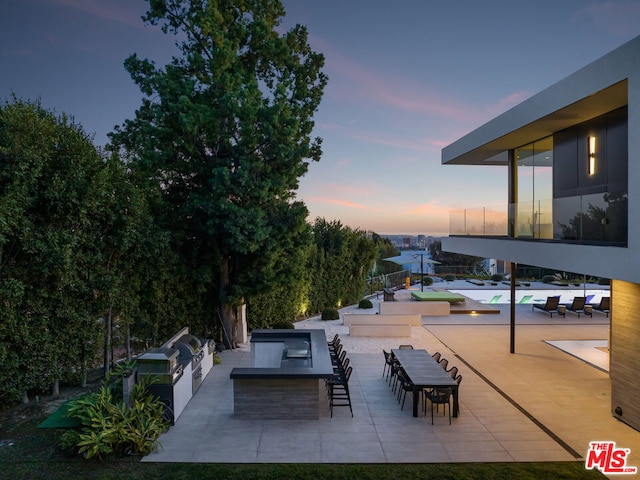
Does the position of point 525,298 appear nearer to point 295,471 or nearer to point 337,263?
point 337,263

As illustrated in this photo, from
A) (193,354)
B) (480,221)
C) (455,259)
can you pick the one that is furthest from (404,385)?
(455,259)

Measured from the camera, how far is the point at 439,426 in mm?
8164

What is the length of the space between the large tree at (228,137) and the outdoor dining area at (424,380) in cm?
546

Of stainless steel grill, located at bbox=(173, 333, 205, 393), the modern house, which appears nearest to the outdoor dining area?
the modern house

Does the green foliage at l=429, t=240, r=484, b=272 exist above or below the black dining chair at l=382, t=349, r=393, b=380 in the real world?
above

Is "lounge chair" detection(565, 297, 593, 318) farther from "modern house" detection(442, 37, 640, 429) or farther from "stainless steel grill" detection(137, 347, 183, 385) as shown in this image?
A: "stainless steel grill" detection(137, 347, 183, 385)

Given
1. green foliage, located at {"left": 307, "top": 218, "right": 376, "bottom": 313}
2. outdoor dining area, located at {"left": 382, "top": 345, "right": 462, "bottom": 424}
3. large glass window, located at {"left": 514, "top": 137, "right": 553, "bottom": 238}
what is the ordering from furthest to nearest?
green foliage, located at {"left": 307, "top": 218, "right": 376, "bottom": 313}
large glass window, located at {"left": 514, "top": 137, "right": 553, "bottom": 238}
outdoor dining area, located at {"left": 382, "top": 345, "right": 462, "bottom": 424}

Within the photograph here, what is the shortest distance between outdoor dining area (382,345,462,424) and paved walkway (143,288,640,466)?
294mm

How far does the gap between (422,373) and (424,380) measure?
499mm

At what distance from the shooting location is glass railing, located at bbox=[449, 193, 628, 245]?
8062mm

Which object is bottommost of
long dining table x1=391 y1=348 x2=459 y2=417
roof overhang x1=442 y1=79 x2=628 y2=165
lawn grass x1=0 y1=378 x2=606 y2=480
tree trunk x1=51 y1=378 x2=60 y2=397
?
lawn grass x1=0 y1=378 x2=606 y2=480

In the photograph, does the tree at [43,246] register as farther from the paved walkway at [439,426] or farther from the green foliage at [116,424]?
the paved walkway at [439,426]

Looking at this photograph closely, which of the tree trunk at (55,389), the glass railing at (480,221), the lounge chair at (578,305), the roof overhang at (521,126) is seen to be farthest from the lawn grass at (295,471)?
the lounge chair at (578,305)

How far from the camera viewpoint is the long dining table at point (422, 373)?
334 inches
